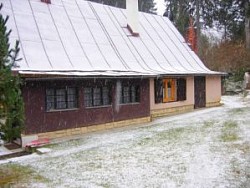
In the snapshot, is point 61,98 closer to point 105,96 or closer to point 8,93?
point 105,96

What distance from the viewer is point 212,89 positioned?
1992 cm

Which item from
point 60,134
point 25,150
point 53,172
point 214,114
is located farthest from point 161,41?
point 53,172

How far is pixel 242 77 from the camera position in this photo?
1006 inches

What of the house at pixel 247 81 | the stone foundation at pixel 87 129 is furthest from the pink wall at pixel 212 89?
the stone foundation at pixel 87 129

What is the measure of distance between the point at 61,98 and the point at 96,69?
2278 millimetres

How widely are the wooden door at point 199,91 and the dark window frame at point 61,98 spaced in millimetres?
8867

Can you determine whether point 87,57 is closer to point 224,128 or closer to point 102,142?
point 102,142

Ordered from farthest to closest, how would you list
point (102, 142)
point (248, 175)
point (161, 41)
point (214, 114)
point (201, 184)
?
point (161, 41) → point (214, 114) → point (102, 142) → point (248, 175) → point (201, 184)

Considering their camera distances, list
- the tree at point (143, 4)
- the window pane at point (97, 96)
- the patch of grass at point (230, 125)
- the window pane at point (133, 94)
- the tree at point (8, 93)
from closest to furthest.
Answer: the tree at point (8, 93) → the patch of grass at point (230, 125) → the window pane at point (97, 96) → the window pane at point (133, 94) → the tree at point (143, 4)

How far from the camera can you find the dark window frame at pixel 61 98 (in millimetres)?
11445

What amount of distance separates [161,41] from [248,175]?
1327 centimetres

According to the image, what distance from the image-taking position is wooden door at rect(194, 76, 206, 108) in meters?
18.8

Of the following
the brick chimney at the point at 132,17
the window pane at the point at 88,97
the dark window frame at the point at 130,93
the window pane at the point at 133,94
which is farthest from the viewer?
the brick chimney at the point at 132,17

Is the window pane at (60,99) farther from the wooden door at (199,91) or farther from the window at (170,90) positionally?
the wooden door at (199,91)
